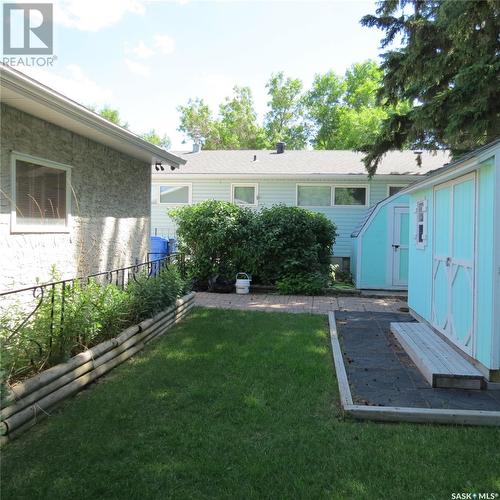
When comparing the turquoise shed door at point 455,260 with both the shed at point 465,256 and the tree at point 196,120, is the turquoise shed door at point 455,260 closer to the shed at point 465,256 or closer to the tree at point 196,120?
the shed at point 465,256

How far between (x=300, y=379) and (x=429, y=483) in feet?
6.64

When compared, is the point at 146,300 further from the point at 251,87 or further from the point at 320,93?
the point at 251,87

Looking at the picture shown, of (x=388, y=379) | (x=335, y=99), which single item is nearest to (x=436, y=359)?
(x=388, y=379)

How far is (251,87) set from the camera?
4300 cm

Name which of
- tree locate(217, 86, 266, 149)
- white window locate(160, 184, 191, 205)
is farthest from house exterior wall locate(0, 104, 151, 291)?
tree locate(217, 86, 266, 149)

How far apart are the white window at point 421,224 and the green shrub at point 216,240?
4.63 m

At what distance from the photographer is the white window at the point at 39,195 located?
520cm

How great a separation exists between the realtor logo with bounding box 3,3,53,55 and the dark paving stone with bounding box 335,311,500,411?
558 cm

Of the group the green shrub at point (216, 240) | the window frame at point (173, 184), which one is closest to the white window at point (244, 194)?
the window frame at point (173, 184)

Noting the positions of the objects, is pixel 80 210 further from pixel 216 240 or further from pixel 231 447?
pixel 216 240

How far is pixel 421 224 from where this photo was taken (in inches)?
303

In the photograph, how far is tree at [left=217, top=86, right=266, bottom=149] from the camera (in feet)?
135

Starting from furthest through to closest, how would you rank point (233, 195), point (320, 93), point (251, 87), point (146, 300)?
point (251, 87) < point (320, 93) < point (233, 195) < point (146, 300)

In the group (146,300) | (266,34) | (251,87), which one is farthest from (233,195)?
(251,87)
